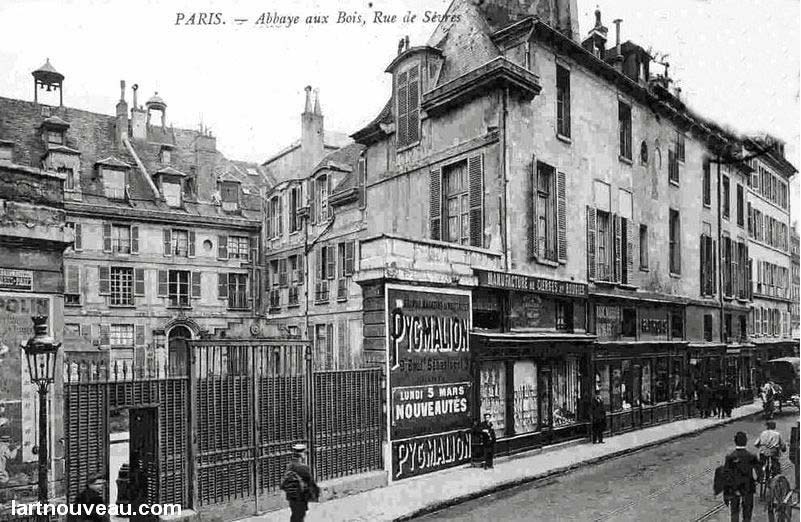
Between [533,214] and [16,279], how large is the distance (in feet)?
35.6

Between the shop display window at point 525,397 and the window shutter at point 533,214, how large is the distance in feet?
8.24

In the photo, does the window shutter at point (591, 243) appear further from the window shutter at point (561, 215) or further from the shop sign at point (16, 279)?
the shop sign at point (16, 279)

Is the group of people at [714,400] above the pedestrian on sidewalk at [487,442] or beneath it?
beneath

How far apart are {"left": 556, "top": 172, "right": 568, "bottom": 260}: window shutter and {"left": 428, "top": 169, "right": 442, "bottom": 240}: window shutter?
2820mm

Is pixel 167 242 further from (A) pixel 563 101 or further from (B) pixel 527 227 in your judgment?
(A) pixel 563 101

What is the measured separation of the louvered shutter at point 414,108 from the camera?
16.4 m

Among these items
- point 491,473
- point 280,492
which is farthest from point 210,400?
point 491,473

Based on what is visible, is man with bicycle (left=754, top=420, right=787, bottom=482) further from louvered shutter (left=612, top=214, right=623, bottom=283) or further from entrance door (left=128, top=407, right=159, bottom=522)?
louvered shutter (left=612, top=214, right=623, bottom=283)

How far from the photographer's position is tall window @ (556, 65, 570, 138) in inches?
666

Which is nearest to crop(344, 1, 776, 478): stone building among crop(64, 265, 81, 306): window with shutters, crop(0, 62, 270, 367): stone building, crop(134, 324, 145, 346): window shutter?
crop(0, 62, 270, 367): stone building

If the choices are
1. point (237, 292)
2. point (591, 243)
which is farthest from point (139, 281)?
point (591, 243)

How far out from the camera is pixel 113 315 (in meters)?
25.4

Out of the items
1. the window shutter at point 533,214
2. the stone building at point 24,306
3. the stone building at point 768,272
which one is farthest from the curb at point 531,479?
the stone building at point 768,272

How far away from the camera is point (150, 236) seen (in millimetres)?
27031
